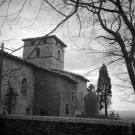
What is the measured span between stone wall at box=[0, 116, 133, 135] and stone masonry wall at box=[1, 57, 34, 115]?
19.2 ft

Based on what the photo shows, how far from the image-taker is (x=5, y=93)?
663 inches

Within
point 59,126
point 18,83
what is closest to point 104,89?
point 18,83

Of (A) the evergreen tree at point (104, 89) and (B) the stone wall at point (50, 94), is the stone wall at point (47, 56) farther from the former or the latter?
(A) the evergreen tree at point (104, 89)

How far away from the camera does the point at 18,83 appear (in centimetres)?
1888

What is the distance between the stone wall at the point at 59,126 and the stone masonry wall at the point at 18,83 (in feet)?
19.2

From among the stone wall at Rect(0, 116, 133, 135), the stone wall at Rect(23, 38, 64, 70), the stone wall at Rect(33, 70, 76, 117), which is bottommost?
the stone wall at Rect(0, 116, 133, 135)

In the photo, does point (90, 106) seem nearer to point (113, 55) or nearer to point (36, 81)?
point (36, 81)

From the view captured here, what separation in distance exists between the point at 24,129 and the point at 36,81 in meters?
11.6

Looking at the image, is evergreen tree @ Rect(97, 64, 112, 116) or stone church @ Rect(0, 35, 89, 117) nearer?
stone church @ Rect(0, 35, 89, 117)

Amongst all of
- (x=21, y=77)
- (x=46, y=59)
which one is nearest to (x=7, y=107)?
(x=21, y=77)

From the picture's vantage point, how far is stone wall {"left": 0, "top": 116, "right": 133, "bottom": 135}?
8.96 metres

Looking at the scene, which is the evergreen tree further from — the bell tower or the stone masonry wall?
the stone masonry wall

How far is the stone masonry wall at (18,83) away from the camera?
17.0 m

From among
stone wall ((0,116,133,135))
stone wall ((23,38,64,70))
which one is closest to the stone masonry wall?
stone wall ((0,116,133,135))
